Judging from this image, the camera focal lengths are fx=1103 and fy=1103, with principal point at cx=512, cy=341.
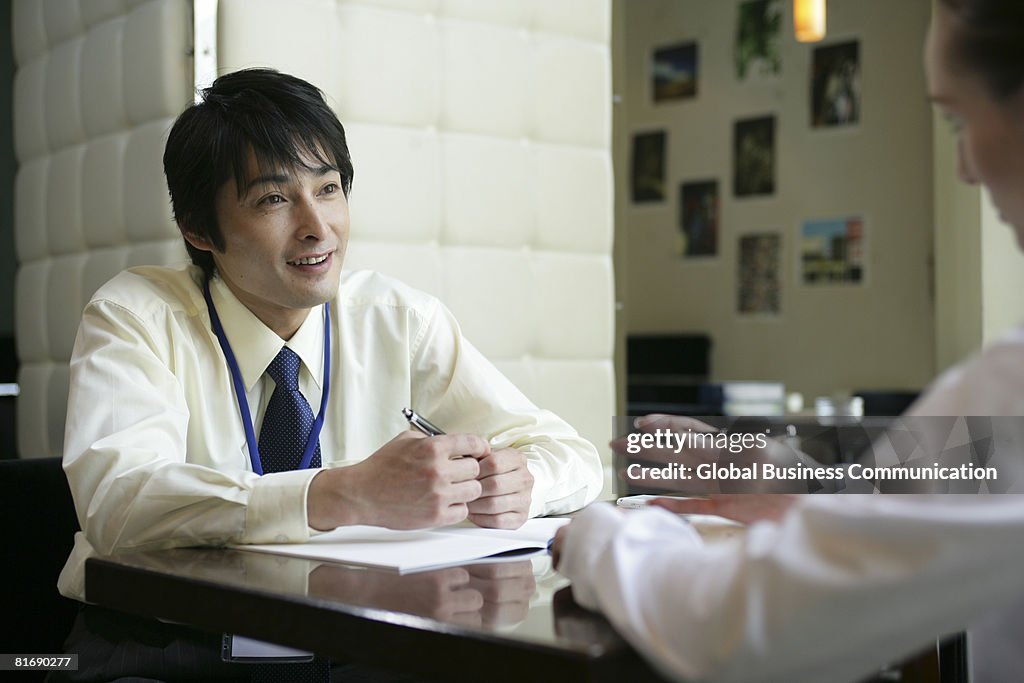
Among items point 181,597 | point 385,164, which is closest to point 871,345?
point 385,164

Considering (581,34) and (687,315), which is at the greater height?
(581,34)

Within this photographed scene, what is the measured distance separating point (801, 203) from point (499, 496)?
20.6 feet

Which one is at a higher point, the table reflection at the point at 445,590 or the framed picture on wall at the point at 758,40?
the framed picture on wall at the point at 758,40

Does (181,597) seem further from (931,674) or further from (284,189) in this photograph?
(931,674)

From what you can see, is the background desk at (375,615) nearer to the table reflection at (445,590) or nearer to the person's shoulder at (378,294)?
the table reflection at (445,590)

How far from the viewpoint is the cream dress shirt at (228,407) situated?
1399 mm

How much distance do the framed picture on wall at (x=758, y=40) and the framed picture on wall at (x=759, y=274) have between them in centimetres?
111

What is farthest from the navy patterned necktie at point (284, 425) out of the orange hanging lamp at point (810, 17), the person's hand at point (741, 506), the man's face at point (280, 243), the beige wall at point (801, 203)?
the beige wall at point (801, 203)

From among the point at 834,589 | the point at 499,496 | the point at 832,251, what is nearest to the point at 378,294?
the point at 499,496

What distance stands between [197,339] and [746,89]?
642cm

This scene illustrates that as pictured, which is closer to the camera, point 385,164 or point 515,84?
point 385,164

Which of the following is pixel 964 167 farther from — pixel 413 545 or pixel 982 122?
pixel 413 545

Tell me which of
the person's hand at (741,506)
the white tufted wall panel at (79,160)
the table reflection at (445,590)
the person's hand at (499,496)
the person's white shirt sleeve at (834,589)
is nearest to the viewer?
the person's white shirt sleeve at (834,589)

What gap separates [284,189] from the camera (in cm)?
187
